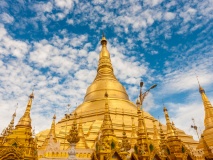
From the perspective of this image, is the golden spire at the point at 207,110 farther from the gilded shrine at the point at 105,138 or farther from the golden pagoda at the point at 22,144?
the golden pagoda at the point at 22,144

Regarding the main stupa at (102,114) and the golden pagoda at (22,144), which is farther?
the main stupa at (102,114)

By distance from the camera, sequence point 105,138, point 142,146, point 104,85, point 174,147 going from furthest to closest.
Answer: point 104,85
point 174,147
point 142,146
point 105,138

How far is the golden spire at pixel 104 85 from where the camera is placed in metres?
31.4

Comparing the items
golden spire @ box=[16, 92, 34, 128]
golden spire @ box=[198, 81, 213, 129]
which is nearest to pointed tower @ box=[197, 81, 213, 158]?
golden spire @ box=[198, 81, 213, 129]

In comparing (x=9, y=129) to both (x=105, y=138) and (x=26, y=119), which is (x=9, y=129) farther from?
(x=105, y=138)

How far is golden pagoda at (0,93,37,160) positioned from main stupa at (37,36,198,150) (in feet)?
17.4

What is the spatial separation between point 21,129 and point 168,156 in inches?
447

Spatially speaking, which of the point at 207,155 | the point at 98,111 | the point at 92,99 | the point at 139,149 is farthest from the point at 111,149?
the point at 92,99

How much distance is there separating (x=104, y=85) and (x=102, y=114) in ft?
22.9

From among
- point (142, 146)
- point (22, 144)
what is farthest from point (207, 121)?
point (22, 144)

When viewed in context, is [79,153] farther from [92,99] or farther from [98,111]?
[92,99]

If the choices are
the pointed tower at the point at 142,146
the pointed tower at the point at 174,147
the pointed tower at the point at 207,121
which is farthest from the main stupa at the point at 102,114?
the pointed tower at the point at 142,146

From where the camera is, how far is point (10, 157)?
1169 centimetres

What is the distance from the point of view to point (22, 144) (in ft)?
43.9
